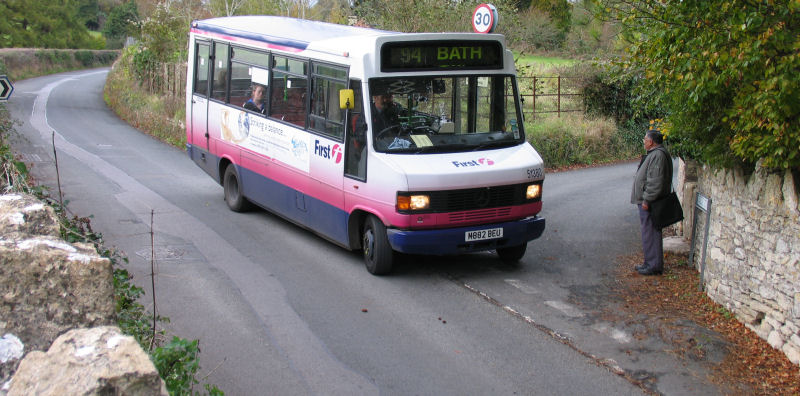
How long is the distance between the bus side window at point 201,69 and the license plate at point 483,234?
22.1 ft

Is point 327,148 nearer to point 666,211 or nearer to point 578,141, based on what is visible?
point 666,211

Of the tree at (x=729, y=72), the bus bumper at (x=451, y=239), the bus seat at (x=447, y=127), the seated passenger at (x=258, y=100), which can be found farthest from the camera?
the seated passenger at (x=258, y=100)

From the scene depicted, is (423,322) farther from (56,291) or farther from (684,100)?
(56,291)

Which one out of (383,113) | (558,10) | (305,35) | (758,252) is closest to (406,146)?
(383,113)

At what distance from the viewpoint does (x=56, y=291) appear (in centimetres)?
473

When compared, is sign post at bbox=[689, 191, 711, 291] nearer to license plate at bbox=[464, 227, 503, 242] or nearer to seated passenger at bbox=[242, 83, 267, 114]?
license plate at bbox=[464, 227, 503, 242]

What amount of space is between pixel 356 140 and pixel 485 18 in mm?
5519

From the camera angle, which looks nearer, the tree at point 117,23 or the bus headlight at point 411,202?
the bus headlight at point 411,202

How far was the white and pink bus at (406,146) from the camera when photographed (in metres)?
9.30

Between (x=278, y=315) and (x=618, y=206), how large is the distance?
851cm

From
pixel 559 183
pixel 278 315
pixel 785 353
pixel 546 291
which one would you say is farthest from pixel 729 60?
pixel 559 183

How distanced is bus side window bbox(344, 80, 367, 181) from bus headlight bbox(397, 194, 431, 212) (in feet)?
2.34

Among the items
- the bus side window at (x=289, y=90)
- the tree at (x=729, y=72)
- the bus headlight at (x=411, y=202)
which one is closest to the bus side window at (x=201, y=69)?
the bus side window at (x=289, y=90)

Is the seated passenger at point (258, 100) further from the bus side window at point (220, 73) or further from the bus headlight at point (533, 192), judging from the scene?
the bus headlight at point (533, 192)
